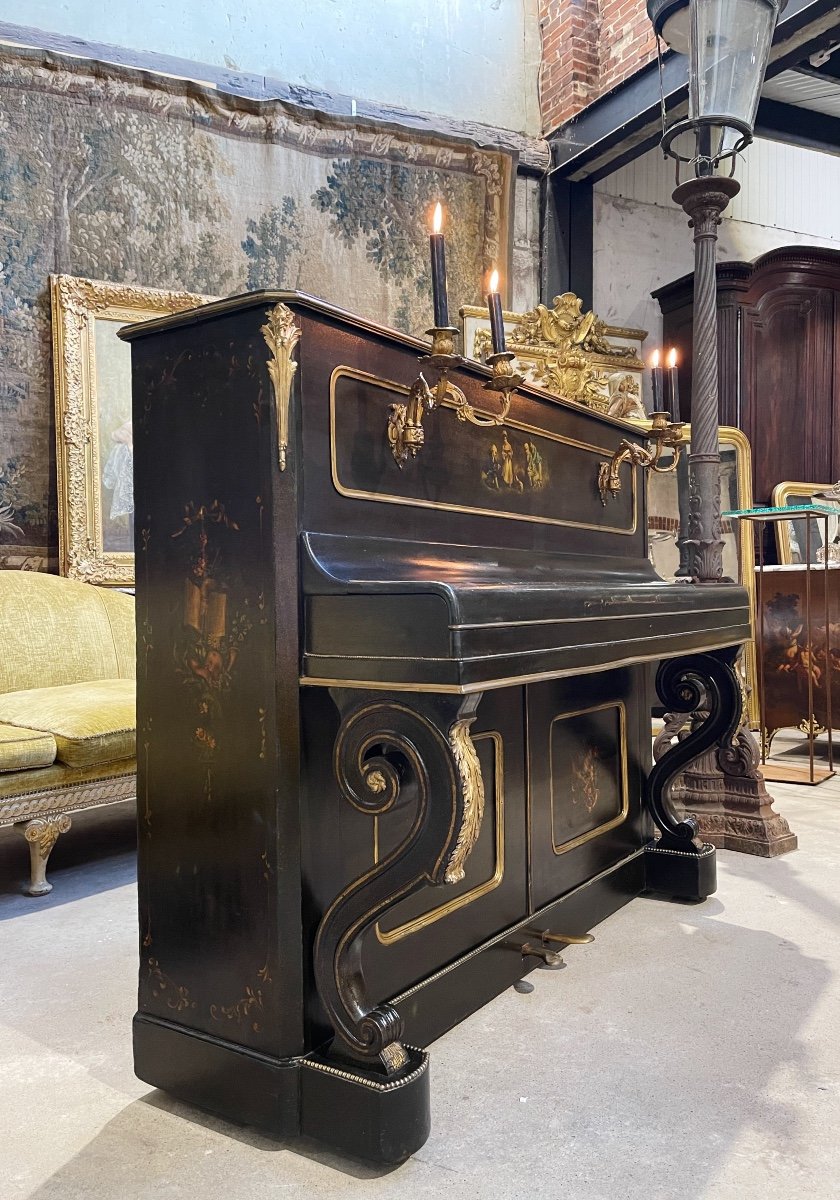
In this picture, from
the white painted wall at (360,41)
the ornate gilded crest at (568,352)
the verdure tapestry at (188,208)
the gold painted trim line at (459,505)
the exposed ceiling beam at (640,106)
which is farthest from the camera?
the ornate gilded crest at (568,352)

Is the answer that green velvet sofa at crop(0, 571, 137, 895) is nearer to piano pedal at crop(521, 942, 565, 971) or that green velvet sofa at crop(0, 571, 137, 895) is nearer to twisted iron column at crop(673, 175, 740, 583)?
piano pedal at crop(521, 942, 565, 971)

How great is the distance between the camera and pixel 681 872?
2.70m

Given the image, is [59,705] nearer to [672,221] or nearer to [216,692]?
[216,692]

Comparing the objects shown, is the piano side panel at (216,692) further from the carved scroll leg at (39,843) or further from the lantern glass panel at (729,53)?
the lantern glass panel at (729,53)

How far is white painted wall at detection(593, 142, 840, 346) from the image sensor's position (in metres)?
6.85

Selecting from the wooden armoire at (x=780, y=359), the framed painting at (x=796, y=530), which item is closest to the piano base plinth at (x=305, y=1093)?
the framed painting at (x=796, y=530)

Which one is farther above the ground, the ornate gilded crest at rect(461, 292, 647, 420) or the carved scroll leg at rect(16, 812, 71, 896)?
the ornate gilded crest at rect(461, 292, 647, 420)

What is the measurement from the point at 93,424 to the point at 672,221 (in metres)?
4.82

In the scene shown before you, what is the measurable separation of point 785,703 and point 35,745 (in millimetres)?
3819

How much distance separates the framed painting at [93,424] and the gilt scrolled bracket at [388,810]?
12.3 feet

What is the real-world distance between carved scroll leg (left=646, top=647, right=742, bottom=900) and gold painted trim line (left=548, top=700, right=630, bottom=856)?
0.51 ft

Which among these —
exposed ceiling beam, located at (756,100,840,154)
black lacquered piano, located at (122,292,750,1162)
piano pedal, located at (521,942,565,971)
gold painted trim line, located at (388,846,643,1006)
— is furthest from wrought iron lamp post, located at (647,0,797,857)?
exposed ceiling beam, located at (756,100,840,154)

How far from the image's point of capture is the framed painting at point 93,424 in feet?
15.8

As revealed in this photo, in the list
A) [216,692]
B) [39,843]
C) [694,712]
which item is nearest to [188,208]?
[39,843]
